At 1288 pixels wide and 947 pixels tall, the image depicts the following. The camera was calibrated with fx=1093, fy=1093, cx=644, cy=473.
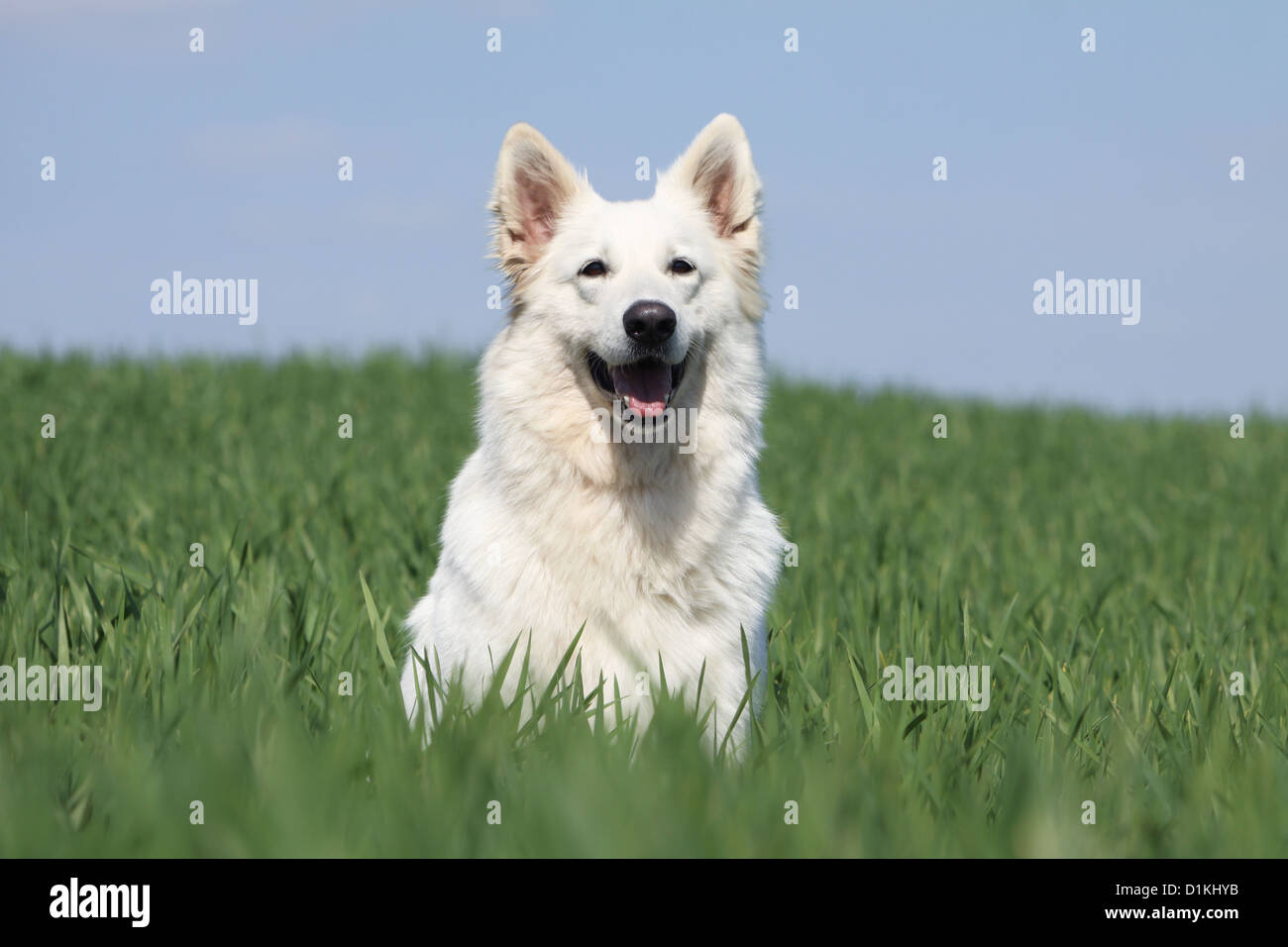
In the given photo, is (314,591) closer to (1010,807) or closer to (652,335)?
(652,335)

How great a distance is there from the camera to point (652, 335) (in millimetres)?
4164

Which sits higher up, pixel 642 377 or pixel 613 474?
pixel 642 377

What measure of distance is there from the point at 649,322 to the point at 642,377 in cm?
37

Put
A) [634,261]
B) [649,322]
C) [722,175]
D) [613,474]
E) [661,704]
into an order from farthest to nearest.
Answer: [722,175], [634,261], [613,474], [649,322], [661,704]

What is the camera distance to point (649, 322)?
13.5 ft

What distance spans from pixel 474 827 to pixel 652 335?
2.05 m

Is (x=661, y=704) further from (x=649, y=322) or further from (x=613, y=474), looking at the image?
(x=649, y=322)

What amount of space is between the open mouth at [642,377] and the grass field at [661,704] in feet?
4.18

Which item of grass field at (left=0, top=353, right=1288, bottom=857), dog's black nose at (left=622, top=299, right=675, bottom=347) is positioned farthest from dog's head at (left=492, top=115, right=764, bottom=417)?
grass field at (left=0, top=353, right=1288, bottom=857)

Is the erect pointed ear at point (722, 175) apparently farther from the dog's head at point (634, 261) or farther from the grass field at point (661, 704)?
the grass field at point (661, 704)

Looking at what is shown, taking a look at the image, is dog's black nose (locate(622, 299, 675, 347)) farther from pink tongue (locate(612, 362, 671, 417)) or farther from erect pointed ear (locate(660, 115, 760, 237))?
erect pointed ear (locate(660, 115, 760, 237))

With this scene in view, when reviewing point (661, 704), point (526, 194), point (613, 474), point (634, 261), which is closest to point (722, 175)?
point (634, 261)

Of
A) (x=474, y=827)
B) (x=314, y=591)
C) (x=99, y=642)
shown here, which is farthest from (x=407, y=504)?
(x=474, y=827)

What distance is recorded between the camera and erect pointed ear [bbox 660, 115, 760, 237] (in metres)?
4.81
